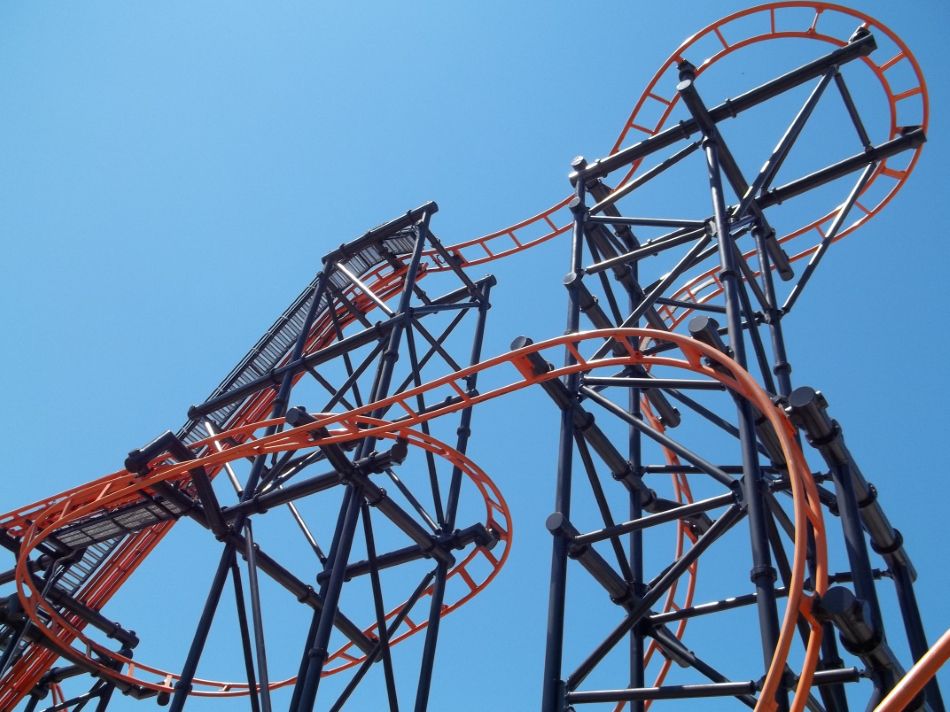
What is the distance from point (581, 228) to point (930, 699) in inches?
213

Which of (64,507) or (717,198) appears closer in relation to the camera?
(717,198)

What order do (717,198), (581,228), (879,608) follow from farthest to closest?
(581,228), (717,198), (879,608)

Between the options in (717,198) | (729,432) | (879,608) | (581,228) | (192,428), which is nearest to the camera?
(879,608)

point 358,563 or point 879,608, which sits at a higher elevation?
point 358,563

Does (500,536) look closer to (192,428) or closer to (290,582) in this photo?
(290,582)

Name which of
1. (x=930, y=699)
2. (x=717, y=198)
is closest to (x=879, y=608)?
(x=930, y=699)

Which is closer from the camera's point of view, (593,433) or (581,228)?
(593,433)

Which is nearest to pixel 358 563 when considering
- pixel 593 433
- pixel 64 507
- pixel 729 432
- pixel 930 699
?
pixel 64 507

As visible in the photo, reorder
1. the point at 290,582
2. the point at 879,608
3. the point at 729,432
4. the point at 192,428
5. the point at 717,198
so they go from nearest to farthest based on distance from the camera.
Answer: the point at 879,608 < the point at 729,432 < the point at 717,198 < the point at 290,582 < the point at 192,428

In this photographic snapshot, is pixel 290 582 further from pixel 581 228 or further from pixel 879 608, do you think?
pixel 879 608

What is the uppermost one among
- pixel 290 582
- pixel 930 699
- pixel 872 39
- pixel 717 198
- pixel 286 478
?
pixel 872 39

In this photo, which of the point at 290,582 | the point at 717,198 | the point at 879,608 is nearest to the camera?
the point at 879,608

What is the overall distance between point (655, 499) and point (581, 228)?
285 cm

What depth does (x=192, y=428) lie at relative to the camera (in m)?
13.6
